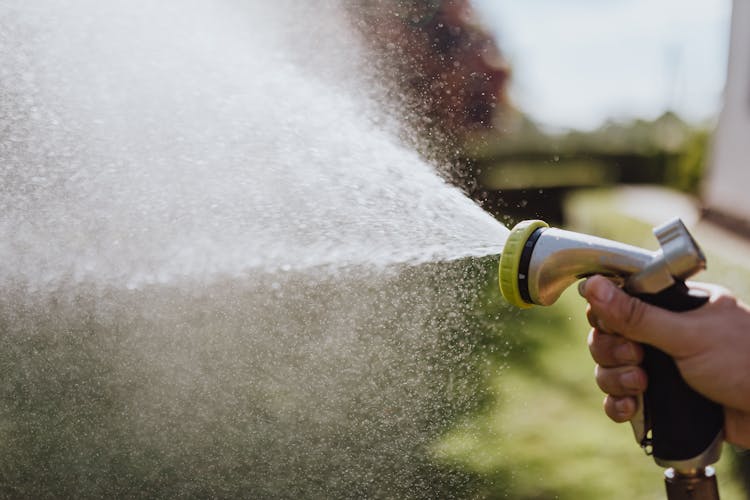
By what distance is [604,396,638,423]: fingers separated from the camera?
1441 millimetres

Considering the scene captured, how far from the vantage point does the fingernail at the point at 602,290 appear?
1.30 metres

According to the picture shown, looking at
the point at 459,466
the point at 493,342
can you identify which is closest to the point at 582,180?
the point at 493,342

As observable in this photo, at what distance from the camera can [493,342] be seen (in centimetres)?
391

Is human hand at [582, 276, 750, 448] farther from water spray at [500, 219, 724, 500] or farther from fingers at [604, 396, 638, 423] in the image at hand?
fingers at [604, 396, 638, 423]

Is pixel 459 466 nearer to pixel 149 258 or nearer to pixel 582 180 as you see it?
pixel 149 258

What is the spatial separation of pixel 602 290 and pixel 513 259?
0.19 metres

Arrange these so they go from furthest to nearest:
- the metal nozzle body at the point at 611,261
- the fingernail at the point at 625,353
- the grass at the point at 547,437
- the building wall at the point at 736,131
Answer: the building wall at the point at 736,131 → the grass at the point at 547,437 → the fingernail at the point at 625,353 → the metal nozzle body at the point at 611,261

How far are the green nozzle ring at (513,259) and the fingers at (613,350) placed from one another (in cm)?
21

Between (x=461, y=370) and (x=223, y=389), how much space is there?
3.08 feet

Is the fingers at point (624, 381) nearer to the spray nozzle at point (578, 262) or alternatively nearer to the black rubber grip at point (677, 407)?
the black rubber grip at point (677, 407)

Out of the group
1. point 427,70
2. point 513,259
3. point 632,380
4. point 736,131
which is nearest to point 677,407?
point 632,380

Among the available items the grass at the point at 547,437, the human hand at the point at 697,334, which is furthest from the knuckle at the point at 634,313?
the grass at the point at 547,437

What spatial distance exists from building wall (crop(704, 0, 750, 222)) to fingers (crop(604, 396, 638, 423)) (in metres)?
8.94

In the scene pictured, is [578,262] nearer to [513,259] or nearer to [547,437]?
[513,259]
